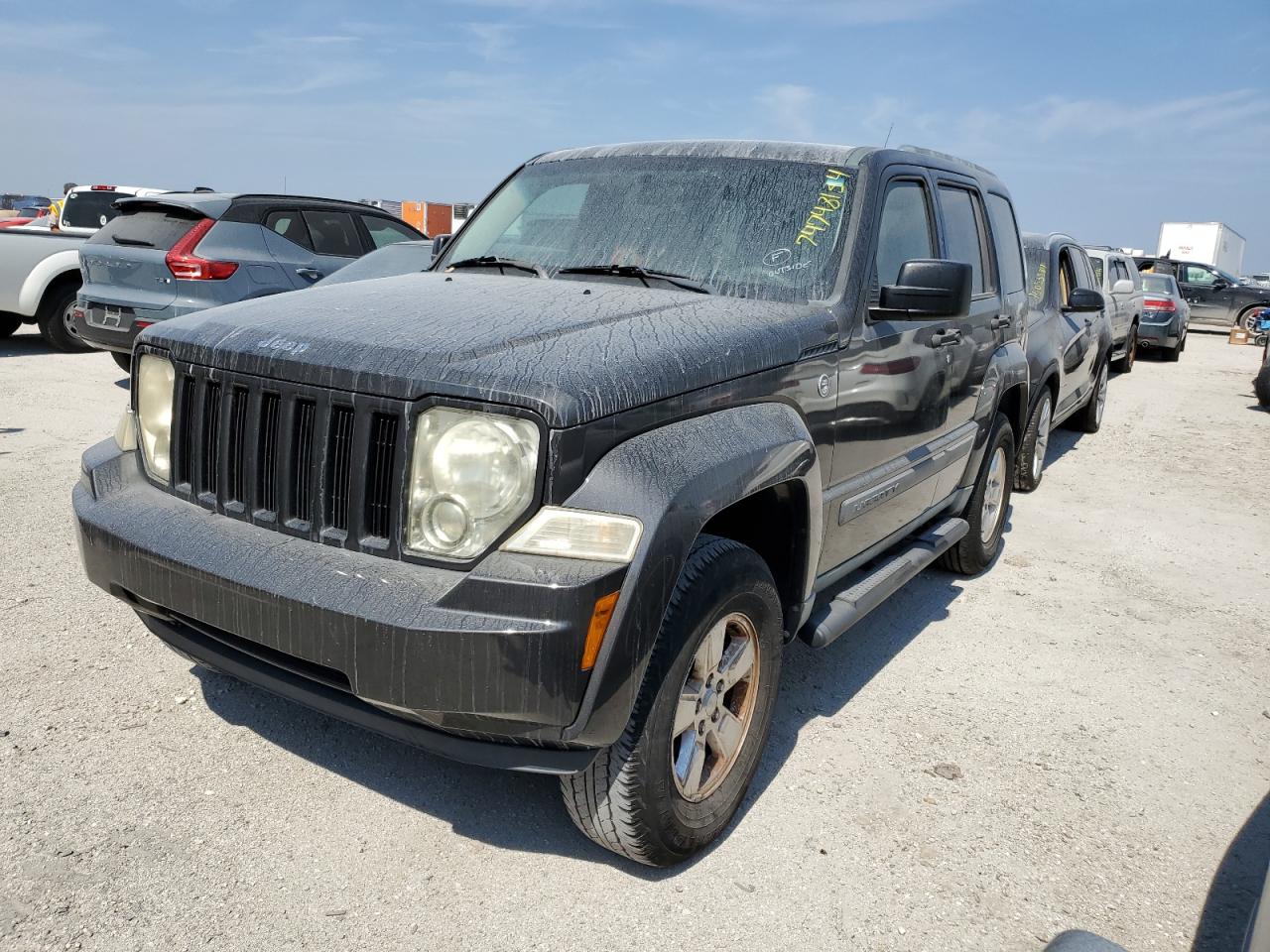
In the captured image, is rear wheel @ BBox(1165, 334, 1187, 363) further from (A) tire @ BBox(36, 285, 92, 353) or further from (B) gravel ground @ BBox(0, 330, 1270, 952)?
(A) tire @ BBox(36, 285, 92, 353)

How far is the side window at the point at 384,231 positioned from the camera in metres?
9.90

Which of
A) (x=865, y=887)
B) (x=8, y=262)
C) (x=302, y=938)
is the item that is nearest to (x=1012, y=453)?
(x=865, y=887)

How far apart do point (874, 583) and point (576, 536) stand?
71.2 inches

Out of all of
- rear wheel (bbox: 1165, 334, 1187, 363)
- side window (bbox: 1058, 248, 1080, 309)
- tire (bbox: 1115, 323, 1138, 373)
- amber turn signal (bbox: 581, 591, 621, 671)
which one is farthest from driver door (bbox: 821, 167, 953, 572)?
rear wheel (bbox: 1165, 334, 1187, 363)

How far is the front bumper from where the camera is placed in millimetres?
2078

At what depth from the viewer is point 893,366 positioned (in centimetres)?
355

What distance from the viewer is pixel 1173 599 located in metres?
5.13

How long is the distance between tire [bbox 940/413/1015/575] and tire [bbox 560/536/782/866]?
248 centimetres

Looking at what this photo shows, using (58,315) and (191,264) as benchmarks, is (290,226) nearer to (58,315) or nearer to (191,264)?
(191,264)

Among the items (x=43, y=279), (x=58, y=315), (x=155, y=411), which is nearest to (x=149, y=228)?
(x=43, y=279)

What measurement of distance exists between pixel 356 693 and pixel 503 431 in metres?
0.66

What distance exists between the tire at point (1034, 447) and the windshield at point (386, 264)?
4625 millimetres

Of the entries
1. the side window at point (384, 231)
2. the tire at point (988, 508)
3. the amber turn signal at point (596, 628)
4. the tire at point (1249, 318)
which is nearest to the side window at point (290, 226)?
the side window at point (384, 231)

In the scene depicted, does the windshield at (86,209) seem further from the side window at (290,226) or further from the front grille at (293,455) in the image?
the front grille at (293,455)
